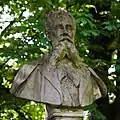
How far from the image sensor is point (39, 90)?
15.4ft

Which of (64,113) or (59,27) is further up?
(59,27)

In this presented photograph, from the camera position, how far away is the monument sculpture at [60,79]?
4668 mm

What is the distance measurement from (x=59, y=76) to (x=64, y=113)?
1.31 ft

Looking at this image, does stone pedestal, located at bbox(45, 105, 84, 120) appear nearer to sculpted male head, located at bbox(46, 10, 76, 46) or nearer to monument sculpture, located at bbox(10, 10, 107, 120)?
monument sculpture, located at bbox(10, 10, 107, 120)

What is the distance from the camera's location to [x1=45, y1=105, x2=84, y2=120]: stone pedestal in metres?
4.65

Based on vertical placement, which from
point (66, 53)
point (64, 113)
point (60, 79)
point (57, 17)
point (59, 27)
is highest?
point (57, 17)

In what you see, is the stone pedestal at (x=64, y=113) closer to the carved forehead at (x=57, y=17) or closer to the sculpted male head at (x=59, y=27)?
the sculpted male head at (x=59, y=27)

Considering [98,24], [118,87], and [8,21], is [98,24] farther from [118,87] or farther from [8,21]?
[8,21]

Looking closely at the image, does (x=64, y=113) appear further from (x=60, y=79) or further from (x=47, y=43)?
(x=47, y=43)

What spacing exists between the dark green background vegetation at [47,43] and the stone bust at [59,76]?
2.13 m

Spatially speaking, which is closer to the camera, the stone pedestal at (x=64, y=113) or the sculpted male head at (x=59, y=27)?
the stone pedestal at (x=64, y=113)

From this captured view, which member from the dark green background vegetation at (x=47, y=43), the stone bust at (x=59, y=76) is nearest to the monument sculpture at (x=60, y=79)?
the stone bust at (x=59, y=76)

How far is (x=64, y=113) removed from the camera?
467cm

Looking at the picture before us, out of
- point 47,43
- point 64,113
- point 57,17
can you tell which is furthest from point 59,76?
point 47,43
